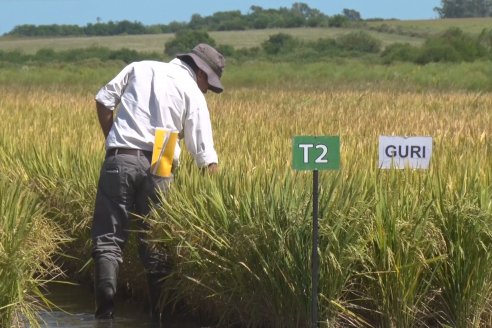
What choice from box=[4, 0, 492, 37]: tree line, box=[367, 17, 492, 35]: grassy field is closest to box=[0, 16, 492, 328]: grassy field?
box=[367, 17, 492, 35]: grassy field

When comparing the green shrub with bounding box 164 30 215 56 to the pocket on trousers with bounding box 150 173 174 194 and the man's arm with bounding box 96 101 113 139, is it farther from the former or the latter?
the pocket on trousers with bounding box 150 173 174 194

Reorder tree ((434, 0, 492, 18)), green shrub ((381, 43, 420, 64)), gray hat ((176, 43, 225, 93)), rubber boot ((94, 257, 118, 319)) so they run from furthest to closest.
A: tree ((434, 0, 492, 18)), green shrub ((381, 43, 420, 64)), gray hat ((176, 43, 225, 93)), rubber boot ((94, 257, 118, 319))

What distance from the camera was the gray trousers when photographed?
7.99 meters

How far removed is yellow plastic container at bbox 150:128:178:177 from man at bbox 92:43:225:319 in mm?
64

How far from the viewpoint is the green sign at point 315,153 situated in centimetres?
696

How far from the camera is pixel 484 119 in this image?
16.8 meters

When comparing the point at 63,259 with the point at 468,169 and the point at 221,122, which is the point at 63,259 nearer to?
the point at 468,169

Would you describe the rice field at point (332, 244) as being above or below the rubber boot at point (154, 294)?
above

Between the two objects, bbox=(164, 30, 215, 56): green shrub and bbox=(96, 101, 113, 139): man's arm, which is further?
bbox=(164, 30, 215, 56): green shrub

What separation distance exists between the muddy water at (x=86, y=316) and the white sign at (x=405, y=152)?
166cm

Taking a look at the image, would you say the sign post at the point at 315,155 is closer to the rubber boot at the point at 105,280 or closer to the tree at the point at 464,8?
the rubber boot at the point at 105,280

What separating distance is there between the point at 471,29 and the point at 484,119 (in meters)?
69.4

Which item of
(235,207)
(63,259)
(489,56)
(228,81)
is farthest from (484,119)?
(489,56)

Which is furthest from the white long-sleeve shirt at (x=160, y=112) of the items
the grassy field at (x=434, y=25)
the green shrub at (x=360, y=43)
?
the grassy field at (x=434, y=25)
